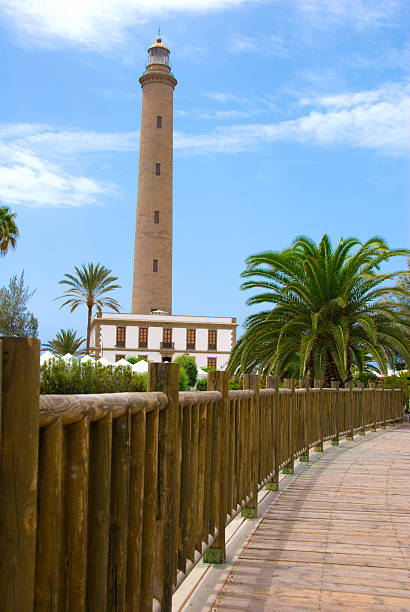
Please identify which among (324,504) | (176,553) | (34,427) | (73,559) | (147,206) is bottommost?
(324,504)

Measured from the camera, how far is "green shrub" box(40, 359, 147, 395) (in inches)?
759

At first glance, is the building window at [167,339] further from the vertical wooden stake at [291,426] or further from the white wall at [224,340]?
the vertical wooden stake at [291,426]

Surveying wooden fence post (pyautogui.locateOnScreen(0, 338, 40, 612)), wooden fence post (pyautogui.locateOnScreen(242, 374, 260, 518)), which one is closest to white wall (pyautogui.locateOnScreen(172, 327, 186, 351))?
wooden fence post (pyautogui.locateOnScreen(242, 374, 260, 518))

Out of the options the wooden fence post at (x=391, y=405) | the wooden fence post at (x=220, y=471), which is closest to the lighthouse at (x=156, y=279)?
the wooden fence post at (x=391, y=405)

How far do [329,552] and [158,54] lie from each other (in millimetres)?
57444

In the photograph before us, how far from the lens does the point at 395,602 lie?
11.9 feet

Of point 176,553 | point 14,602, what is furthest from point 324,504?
point 14,602

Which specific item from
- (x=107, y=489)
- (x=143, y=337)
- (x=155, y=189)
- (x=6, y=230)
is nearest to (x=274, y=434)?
(x=107, y=489)

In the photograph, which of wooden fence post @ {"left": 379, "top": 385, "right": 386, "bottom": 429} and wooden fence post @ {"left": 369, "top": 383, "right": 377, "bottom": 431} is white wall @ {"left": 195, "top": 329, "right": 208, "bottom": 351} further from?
wooden fence post @ {"left": 369, "top": 383, "right": 377, "bottom": 431}

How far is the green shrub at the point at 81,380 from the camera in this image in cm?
1927

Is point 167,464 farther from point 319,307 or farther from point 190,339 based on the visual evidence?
point 190,339

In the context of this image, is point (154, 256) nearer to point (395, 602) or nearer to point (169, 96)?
point (169, 96)

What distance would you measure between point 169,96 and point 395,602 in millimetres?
53422

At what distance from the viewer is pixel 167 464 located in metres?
2.84
